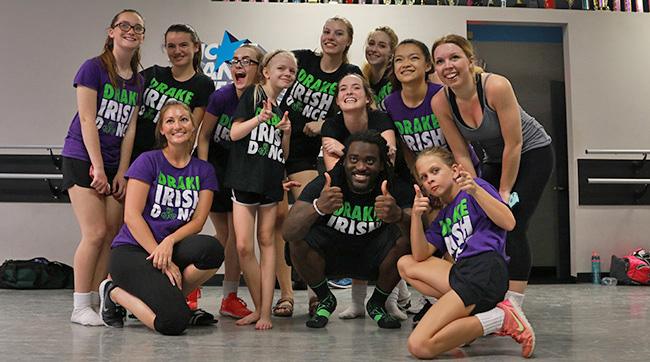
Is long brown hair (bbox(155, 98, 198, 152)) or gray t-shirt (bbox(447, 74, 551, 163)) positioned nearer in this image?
gray t-shirt (bbox(447, 74, 551, 163))

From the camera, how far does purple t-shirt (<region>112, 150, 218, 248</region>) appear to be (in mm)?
3293

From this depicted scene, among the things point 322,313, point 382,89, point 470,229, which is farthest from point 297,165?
point 470,229

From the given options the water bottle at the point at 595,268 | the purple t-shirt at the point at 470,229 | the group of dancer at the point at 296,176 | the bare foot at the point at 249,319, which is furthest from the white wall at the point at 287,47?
the purple t-shirt at the point at 470,229

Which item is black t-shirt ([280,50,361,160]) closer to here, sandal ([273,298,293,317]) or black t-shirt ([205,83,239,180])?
black t-shirt ([205,83,239,180])

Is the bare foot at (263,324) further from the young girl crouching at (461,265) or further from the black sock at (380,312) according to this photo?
the young girl crouching at (461,265)

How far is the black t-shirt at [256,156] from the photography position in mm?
3381

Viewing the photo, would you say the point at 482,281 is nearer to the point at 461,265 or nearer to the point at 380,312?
the point at 461,265

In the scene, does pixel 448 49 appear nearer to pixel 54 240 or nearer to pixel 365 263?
pixel 365 263

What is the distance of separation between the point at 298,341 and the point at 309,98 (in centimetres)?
152

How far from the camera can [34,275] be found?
5.47 m

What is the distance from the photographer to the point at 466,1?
6328mm

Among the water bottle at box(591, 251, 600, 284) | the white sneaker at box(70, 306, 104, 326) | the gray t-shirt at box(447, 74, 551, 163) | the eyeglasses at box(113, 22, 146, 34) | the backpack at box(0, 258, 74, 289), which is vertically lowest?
the water bottle at box(591, 251, 600, 284)

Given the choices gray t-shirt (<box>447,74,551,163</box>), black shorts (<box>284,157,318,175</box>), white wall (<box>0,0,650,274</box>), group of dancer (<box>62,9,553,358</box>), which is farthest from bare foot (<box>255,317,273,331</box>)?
white wall (<box>0,0,650,274</box>)

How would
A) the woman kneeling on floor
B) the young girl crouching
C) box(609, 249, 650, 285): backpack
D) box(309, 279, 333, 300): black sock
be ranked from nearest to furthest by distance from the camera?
the young girl crouching → the woman kneeling on floor → box(309, 279, 333, 300): black sock → box(609, 249, 650, 285): backpack
